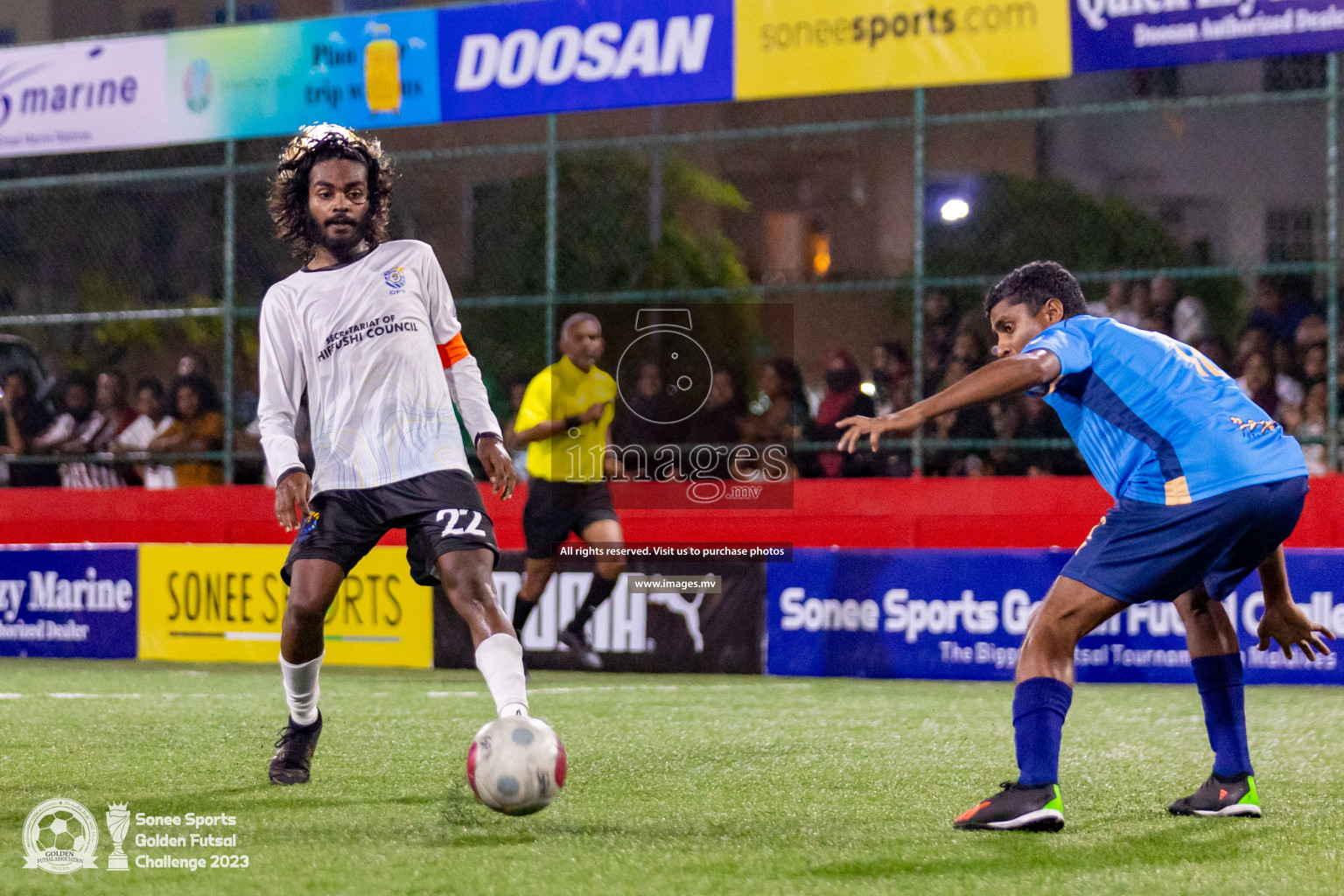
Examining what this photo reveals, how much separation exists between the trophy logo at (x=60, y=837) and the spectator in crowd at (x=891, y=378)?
28.0ft

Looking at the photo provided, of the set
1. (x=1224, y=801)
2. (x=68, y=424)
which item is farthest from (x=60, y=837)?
(x=68, y=424)

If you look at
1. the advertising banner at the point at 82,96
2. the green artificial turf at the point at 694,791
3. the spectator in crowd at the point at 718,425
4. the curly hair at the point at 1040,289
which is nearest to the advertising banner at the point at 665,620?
the green artificial turf at the point at 694,791

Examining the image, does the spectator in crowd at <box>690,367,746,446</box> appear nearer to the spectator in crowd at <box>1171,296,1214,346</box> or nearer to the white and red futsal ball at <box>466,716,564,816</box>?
the spectator in crowd at <box>1171,296,1214,346</box>

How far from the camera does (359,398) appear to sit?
5219 mm

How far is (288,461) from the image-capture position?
17.1ft

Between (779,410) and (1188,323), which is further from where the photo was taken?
(779,410)

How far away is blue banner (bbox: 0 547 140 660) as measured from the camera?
37.7 feet

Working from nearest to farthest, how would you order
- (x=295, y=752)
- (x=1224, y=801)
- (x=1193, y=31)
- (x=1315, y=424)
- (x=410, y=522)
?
1. (x=1224, y=801)
2. (x=410, y=522)
3. (x=295, y=752)
4. (x=1315, y=424)
5. (x=1193, y=31)

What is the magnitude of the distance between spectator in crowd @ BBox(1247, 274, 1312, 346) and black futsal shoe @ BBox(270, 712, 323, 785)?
8.55 m

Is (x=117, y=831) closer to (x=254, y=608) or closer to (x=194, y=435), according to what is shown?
(x=254, y=608)

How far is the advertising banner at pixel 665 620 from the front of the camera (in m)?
10.4

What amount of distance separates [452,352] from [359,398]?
1.24 feet

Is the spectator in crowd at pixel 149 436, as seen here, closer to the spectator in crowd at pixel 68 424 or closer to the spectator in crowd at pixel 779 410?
the spectator in crowd at pixel 68 424

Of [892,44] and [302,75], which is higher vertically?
[302,75]
